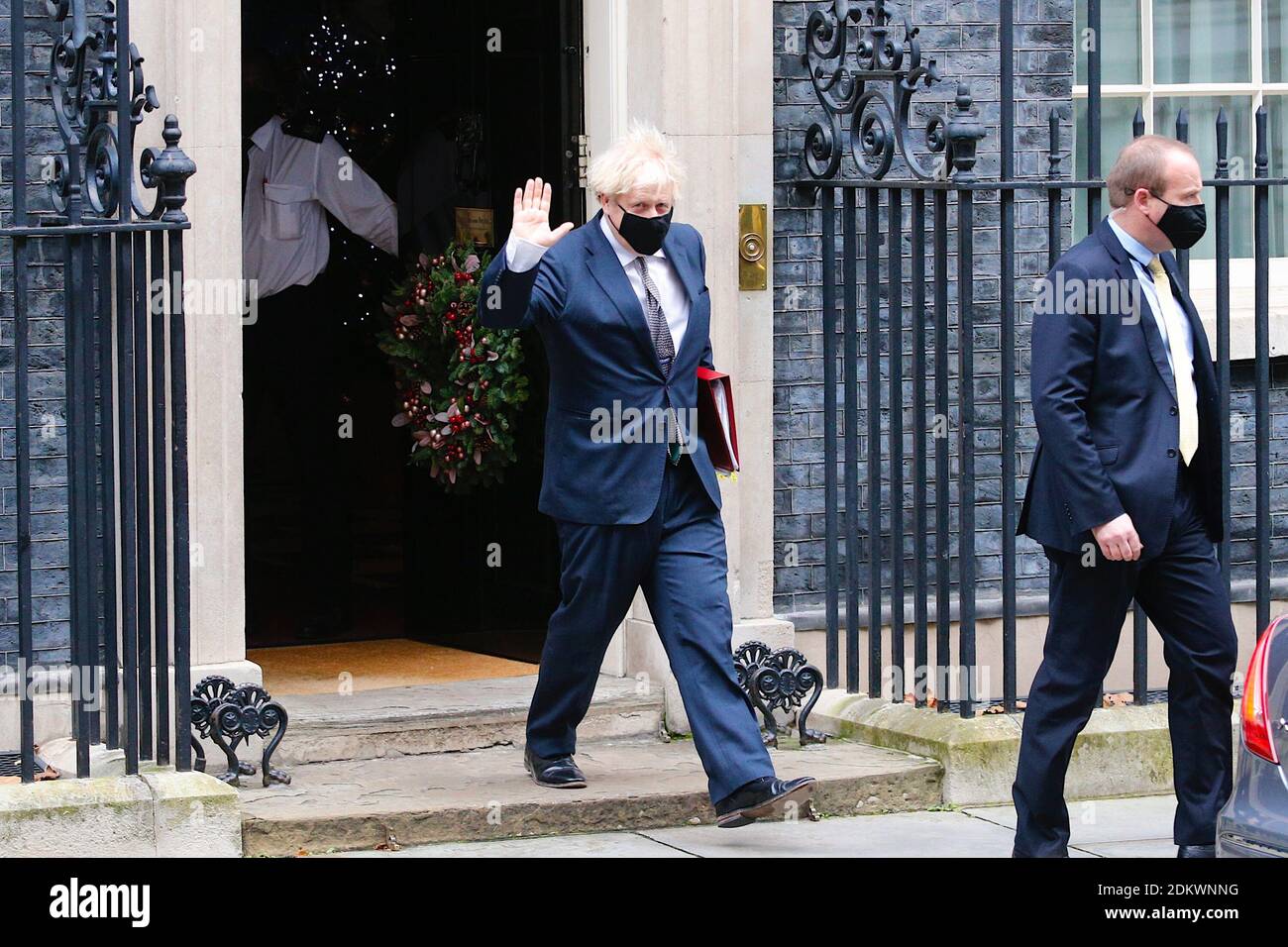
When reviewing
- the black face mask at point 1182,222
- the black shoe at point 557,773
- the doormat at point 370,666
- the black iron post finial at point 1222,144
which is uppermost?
the black iron post finial at point 1222,144

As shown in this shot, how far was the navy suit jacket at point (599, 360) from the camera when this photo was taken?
614 centimetres

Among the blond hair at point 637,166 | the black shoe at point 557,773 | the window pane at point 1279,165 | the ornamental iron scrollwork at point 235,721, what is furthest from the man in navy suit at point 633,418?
the window pane at point 1279,165

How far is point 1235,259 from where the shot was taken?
877 centimetres

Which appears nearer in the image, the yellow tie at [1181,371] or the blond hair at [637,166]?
the yellow tie at [1181,371]

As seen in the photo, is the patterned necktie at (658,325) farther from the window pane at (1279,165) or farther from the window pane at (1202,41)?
the window pane at (1279,165)

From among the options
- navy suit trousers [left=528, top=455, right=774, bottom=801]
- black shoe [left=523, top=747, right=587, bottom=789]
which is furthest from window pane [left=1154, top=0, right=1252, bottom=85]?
black shoe [left=523, top=747, right=587, bottom=789]

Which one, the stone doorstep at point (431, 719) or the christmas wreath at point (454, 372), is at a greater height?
the christmas wreath at point (454, 372)

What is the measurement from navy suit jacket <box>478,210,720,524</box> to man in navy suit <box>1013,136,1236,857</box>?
1062mm

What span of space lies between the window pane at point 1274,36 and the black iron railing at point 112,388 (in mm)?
4705

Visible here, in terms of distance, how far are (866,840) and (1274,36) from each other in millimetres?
4153

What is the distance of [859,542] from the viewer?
785cm

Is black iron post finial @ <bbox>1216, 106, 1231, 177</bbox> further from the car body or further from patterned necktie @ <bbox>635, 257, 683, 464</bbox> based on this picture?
the car body

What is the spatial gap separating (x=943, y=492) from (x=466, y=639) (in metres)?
2.36

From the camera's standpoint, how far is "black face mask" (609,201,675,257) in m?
6.16
